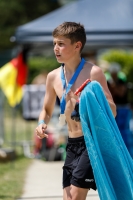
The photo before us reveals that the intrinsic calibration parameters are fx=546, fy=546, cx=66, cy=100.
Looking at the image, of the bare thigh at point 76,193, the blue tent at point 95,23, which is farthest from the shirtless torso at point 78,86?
the blue tent at point 95,23

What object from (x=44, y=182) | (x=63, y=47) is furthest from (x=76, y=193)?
(x=44, y=182)

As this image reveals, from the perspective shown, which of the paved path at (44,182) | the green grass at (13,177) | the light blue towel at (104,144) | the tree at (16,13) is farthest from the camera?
the tree at (16,13)

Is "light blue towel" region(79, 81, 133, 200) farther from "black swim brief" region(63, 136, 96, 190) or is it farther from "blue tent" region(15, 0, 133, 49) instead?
"blue tent" region(15, 0, 133, 49)

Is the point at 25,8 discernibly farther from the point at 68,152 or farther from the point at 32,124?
the point at 68,152

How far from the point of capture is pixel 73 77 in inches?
174

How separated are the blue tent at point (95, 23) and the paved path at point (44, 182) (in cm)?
206

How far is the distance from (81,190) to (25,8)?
2160 centimetres

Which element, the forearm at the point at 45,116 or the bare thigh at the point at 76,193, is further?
the forearm at the point at 45,116

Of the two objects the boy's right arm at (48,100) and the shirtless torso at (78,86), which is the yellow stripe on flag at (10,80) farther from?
the shirtless torso at (78,86)

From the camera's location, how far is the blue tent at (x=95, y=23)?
8.10 metres

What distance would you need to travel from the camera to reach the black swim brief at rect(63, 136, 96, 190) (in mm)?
4188

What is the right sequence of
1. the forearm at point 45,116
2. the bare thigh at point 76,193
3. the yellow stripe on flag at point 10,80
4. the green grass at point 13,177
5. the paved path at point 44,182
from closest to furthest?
the bare thigh at point 76,193 < the forearm at point 45,116 < the paved path at point 44,182 < the green grass at point 13,177 < the yellow stripe on flag at point 10,80

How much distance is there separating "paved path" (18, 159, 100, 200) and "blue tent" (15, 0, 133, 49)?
2059 millimetres

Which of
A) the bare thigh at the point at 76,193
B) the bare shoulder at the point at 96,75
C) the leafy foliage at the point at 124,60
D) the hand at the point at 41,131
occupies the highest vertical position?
the bare shoulder at the point at 96,75
